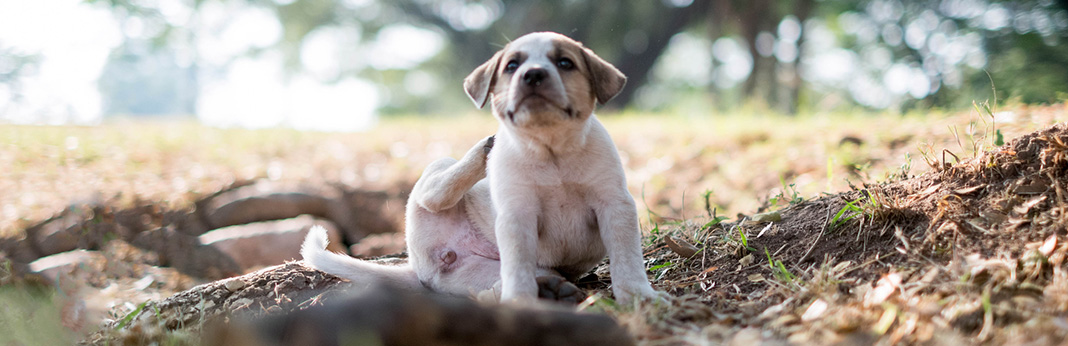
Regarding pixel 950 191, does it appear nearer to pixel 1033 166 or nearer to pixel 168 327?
pixel 1033 166

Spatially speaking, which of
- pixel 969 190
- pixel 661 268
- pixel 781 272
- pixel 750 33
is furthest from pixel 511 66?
pixel 750 33

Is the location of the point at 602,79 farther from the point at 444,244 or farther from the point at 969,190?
the point at 969,190

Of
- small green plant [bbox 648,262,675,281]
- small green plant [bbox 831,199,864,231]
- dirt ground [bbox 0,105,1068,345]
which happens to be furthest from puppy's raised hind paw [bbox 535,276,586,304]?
small green plant [bbox 831,199,864,231]

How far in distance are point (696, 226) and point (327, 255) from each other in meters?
2.48

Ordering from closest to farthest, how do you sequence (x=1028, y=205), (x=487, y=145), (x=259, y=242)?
(x=1028, y=205) → (x=487, y=145) → (x=259, y=242)

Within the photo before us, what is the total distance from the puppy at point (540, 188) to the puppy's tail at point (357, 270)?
0.24m

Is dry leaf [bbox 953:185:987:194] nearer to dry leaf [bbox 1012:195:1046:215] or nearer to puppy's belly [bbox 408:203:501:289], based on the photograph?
dry leaf [bbox 1012:195:1046:215]

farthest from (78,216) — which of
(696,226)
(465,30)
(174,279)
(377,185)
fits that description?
(465,30)

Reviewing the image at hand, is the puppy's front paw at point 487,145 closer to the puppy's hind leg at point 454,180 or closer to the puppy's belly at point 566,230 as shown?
the puppy's hind leg at point 454,180

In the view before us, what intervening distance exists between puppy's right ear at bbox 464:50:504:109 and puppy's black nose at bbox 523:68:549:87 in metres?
0.41

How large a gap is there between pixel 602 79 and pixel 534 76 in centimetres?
48

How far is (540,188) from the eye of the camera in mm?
3328

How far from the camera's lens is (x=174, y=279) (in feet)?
20.0

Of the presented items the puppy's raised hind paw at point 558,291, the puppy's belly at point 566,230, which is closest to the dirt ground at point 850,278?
the puppy's raised hind paw at point 558,291
